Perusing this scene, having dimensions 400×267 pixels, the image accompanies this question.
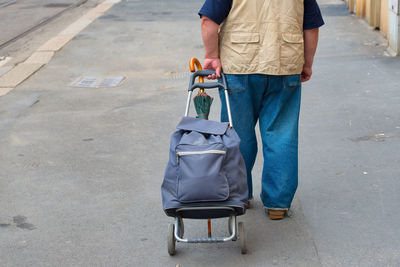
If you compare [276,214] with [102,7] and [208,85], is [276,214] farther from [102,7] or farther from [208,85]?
[102,7]

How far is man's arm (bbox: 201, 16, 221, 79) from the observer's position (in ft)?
13.4

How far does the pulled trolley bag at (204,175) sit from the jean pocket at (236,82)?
1.63 ft

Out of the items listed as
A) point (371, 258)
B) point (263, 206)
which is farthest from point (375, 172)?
point (371, 258)

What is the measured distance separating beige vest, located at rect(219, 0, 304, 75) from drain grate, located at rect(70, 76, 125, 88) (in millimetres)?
4985

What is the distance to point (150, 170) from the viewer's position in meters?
5.61

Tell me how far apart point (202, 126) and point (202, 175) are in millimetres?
399

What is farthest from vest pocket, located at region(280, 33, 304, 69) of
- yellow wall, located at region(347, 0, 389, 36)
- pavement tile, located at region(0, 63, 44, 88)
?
yellow wall, located at region(347, 0, 389, 36)

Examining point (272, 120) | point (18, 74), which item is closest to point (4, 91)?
point (18, 74)

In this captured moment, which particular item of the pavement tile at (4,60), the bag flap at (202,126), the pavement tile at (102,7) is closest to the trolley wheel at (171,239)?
the bag flap at (202,126)

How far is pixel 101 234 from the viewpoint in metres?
4.36

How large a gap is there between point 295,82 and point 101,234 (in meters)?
1.64

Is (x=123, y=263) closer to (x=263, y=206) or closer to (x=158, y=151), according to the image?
(x=263, y=206)

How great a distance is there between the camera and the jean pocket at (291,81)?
423cm

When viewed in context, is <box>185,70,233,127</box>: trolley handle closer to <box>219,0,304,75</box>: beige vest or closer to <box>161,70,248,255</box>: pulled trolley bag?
<box>219,0,304,75</box>: beige vest
